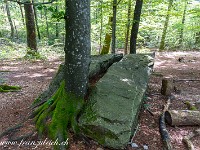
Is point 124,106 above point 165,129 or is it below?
above

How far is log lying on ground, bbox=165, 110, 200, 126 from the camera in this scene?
16.2 feet

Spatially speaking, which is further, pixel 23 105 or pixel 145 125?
pixel 23 105

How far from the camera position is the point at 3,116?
5434mm

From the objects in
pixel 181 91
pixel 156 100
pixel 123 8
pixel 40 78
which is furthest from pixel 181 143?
pixel 123 8

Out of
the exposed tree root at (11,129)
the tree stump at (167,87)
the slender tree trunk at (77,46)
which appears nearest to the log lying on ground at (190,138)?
the tree stump at (167,87)

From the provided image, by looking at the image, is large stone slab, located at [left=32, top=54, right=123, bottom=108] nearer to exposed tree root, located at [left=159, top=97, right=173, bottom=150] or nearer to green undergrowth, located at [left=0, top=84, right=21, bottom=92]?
green undergrowth, located at [left=0, top=84, right=21, bottom=92]

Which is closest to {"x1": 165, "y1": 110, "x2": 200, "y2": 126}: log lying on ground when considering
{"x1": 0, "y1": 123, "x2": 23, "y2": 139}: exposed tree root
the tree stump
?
the tree stump

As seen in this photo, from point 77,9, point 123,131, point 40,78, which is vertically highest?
point 77,9

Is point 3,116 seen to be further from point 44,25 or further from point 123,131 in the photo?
point 44,25

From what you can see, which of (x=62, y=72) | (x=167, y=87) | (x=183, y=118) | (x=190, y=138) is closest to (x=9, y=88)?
(x=62, y=72)

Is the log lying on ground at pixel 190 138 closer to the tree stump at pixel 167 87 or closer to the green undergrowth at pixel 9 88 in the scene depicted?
the tree stump at pixel 167 87

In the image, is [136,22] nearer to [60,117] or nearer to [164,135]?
[164,135]

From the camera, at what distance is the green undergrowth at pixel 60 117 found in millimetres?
4177

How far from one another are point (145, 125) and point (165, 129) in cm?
48
